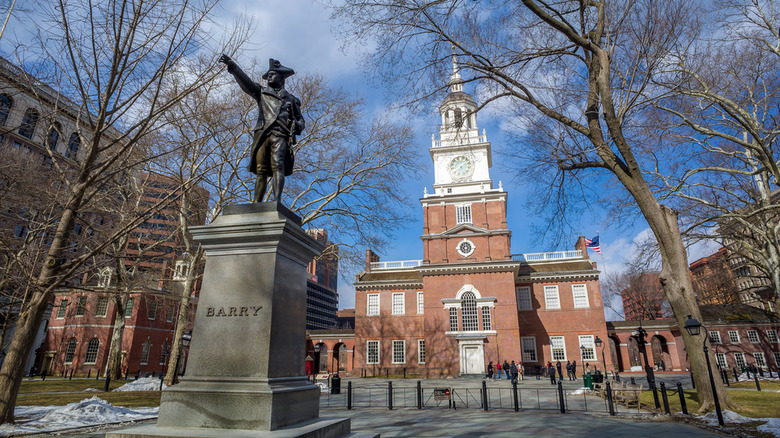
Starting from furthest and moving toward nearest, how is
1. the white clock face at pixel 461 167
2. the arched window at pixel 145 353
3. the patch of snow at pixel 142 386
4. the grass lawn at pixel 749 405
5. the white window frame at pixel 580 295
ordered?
1. the white clock face at pixel 461 167
2. the arched window at pixel 145 353
3. the white window frame at pixel 580 295
4. the patch of snow at pixel 142 386
5. the grass lawn at pixel 749 405

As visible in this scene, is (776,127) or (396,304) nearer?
(776,127)

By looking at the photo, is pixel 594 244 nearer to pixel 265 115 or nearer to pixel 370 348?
pixel 370 348

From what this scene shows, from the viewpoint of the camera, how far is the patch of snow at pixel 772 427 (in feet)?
28.1

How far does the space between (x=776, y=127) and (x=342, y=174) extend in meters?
18.3

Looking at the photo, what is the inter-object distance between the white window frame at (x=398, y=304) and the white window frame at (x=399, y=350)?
8.96ft

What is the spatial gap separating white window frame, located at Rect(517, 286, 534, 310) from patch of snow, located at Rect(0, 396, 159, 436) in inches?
1306

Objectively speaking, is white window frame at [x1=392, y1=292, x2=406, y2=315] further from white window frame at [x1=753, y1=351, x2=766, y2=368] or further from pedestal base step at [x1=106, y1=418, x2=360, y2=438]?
pedestal base step at [x1=106, y1=418, x2=360, y2=438]

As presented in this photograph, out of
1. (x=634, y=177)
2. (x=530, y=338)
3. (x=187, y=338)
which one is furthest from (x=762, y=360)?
(x=187, y=338)

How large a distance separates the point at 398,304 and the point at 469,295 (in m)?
8.04

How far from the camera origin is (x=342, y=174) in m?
20.0

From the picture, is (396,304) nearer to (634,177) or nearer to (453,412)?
(453,412)

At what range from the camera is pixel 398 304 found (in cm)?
4072

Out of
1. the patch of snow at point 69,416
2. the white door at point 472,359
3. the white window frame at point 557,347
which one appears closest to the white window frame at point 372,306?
the white door at point 472,359

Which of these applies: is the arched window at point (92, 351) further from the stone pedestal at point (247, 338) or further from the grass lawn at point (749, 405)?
the grass lawn at point (749, 405)
